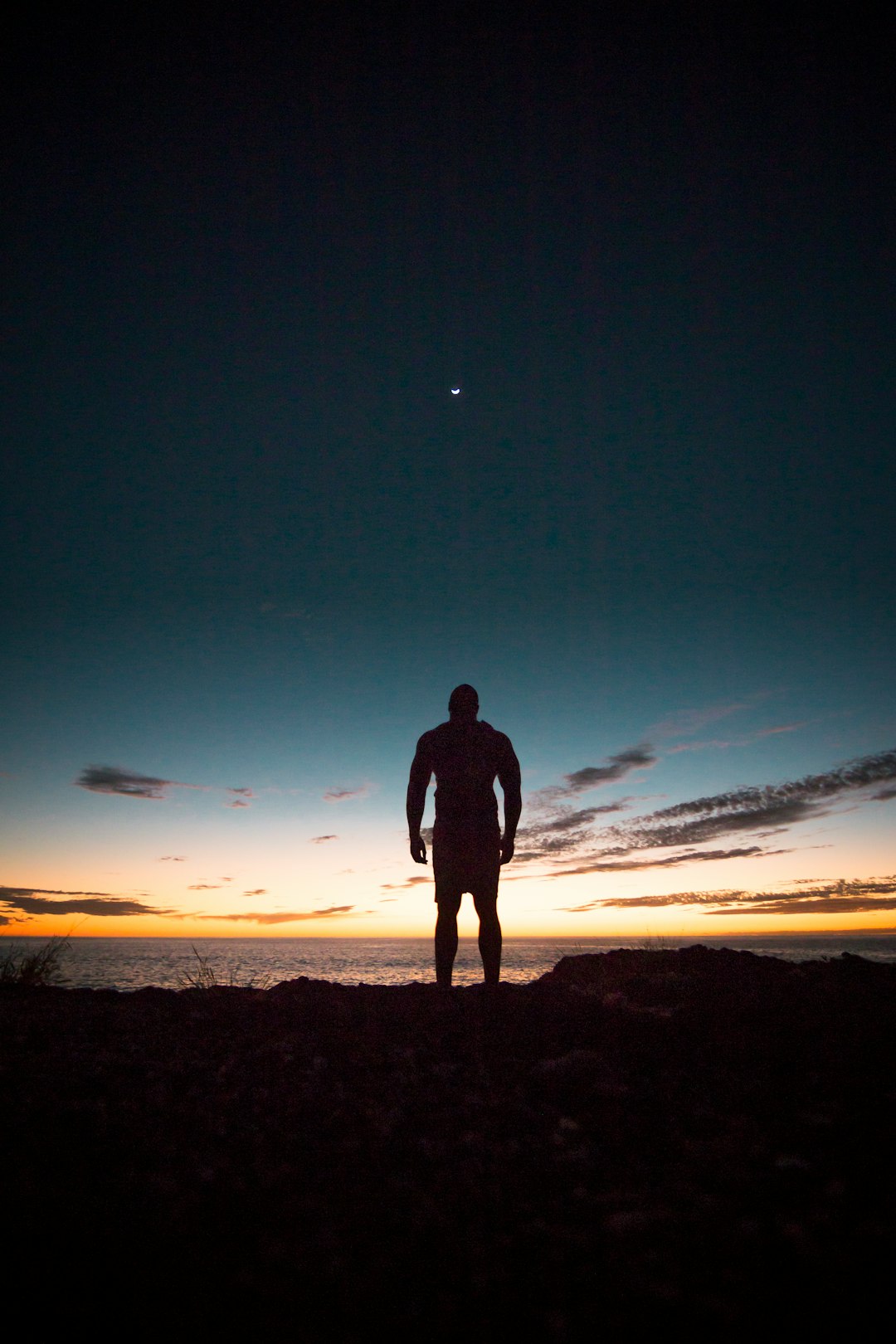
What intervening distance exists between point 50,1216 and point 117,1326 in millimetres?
695

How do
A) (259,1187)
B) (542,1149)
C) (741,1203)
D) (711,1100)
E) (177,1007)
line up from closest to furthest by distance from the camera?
(741,1203) → (259,1187) → (542,1149) → (711,1100) → (177,1007)

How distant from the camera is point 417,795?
6941 millimetres

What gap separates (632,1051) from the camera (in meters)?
3.73

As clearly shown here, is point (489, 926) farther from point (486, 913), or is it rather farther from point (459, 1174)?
point (459, 1174)

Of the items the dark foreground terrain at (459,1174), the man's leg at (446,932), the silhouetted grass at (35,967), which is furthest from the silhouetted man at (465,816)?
the silhouetted grass at (35,967)

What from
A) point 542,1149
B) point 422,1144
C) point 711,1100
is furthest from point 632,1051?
point 422,1144

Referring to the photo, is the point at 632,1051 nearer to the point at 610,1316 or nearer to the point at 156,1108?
the point at 610,1316

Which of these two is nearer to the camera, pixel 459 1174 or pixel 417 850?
pixel 459 1174

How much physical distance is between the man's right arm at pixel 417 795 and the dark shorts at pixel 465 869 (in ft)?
1.87

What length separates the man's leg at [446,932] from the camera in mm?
6156

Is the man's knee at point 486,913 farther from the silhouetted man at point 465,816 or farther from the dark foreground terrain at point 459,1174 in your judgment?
the dark foreground terrain at point 459,1174

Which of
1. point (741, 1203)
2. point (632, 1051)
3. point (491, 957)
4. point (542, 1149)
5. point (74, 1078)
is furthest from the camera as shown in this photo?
point (491, 957)

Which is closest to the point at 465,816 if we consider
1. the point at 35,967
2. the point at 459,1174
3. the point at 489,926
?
the point at 489,926

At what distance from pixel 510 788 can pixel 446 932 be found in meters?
1.60
